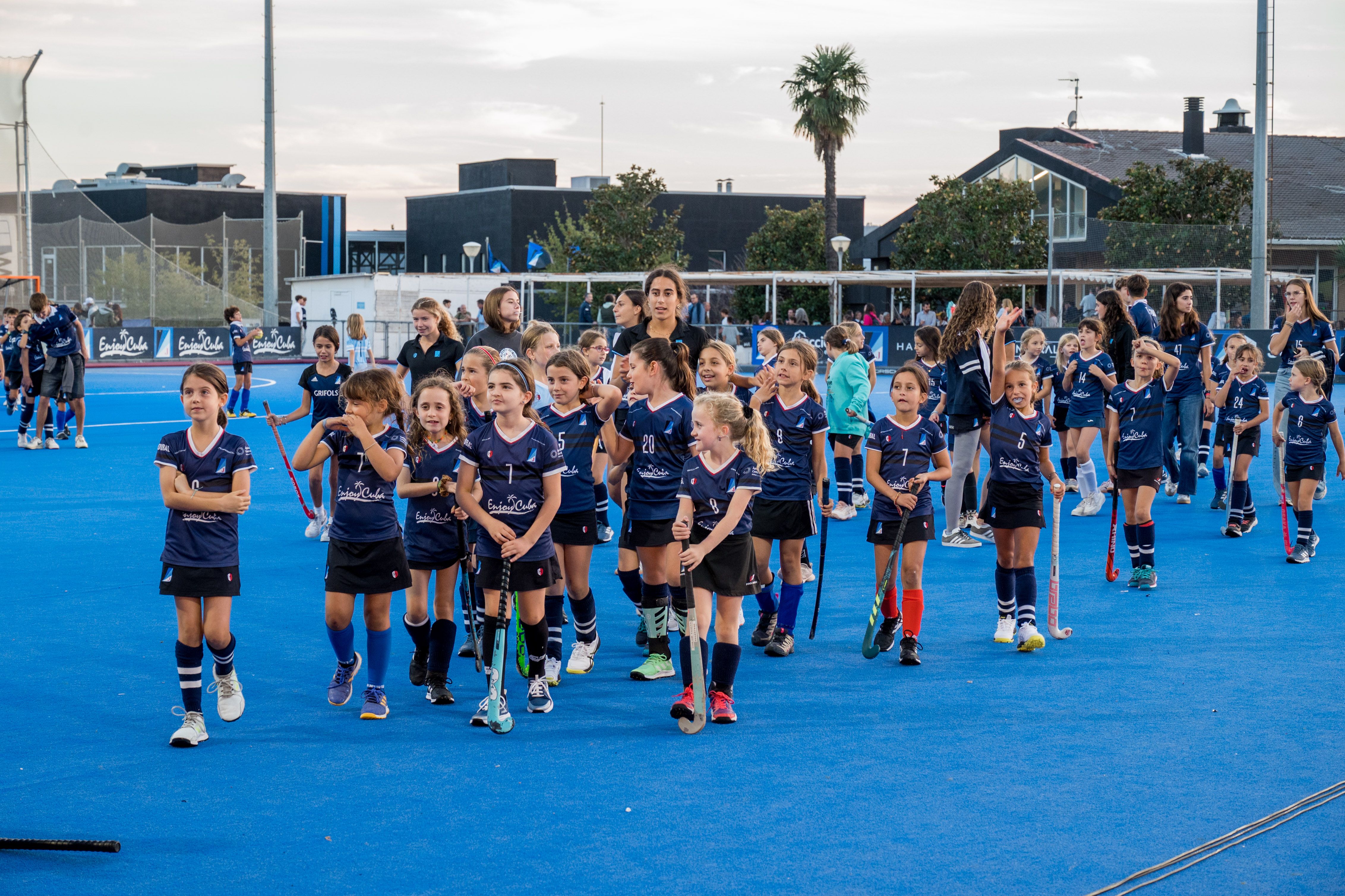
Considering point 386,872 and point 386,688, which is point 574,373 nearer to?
point 386,688

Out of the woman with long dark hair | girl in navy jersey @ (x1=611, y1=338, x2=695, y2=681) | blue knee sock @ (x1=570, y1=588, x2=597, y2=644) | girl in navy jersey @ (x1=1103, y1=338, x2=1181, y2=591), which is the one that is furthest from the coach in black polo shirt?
the woman with long dark hair

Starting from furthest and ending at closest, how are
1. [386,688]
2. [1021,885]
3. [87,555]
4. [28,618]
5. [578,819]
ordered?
[87,555] < [28,618] < [386,688] < [578,819] < [1021,885]

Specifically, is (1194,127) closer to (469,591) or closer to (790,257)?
(790,257)

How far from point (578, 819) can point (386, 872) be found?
0.76 metres

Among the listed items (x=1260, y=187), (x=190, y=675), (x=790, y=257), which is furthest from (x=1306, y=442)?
(x=790, y=257)

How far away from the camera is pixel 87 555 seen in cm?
998

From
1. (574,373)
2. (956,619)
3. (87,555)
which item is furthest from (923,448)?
(87,555)

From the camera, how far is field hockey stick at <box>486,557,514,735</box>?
575 cm

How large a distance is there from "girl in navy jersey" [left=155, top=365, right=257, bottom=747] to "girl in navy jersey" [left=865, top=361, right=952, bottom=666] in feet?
10.6

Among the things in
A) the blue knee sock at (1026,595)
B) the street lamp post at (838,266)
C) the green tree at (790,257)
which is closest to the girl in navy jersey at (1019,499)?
the blue knee sock at (1026,595)

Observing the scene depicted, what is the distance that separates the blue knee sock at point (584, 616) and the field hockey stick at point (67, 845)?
287cm

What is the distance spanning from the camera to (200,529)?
5723mm

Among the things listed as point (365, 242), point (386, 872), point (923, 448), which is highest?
point (365, 242)

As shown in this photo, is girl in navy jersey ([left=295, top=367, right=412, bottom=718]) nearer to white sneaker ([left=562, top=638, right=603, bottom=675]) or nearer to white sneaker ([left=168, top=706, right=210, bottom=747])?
white sneaker ([left=168, top=706, right=210, bottom=747])
